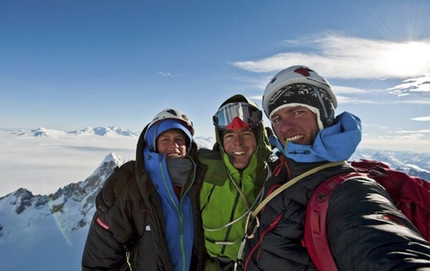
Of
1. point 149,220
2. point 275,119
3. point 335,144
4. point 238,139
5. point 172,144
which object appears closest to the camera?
point 335,144

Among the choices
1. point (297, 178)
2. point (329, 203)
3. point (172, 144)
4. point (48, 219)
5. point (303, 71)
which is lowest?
point (48, 219)

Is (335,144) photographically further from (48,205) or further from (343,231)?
(48,205)

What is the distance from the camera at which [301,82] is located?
2998 mm

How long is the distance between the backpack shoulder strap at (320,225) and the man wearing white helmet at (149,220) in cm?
213

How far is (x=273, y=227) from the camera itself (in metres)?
2.55

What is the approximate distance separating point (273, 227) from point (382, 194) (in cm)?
100

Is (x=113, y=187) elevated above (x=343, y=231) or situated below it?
below

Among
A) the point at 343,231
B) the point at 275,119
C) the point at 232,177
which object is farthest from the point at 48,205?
the point at 343,231

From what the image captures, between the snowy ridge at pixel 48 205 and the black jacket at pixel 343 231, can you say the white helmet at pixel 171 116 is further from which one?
the snowy ridge at pixel 48 205

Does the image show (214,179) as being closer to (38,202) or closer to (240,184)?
(240,184)

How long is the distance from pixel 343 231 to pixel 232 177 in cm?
217

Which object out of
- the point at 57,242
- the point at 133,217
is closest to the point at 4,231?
the point at 57,242

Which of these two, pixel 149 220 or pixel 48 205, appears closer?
pixel 149 220

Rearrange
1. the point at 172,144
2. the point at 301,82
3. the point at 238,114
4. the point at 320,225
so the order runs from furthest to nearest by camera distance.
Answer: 1. the point at 172,144
2. the point at 238,114
3. the point at 301,82
4. the point at 320,225
